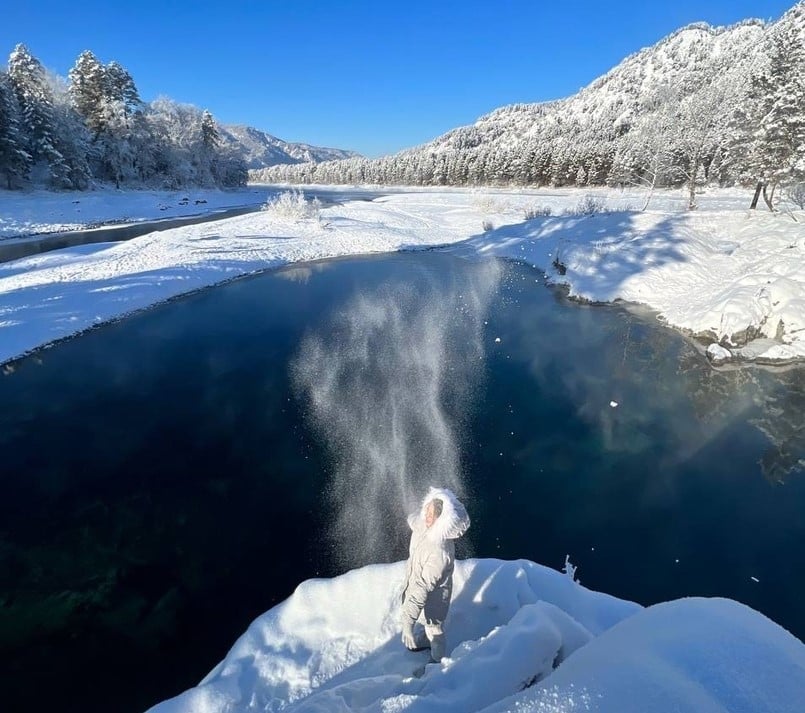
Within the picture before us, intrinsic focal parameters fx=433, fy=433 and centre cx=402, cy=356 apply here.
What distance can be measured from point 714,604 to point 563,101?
8418 inches

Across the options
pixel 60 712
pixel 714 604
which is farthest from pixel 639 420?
pixel 60 712

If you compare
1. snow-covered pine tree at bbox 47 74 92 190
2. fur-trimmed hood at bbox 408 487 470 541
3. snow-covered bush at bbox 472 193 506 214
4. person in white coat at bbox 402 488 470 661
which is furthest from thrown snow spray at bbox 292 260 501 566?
snow-covered pine tree at bbox 47 74 92 190

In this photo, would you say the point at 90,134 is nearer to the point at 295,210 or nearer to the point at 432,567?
the point at 295,210

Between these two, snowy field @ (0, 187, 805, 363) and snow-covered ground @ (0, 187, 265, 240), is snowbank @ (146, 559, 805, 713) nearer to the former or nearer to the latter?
snowy field @ (0, 187, 805, 363)

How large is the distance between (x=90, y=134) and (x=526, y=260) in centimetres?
5558

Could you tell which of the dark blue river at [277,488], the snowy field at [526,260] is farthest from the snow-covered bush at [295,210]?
the dark blue river at [277,488]

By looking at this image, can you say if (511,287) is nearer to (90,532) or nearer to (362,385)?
(362,385)

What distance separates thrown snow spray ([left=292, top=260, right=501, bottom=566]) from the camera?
759 cm

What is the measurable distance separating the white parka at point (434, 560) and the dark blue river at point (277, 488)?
8.04ft

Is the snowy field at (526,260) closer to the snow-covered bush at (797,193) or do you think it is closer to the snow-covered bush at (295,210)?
the snow-covered bush at (295,210)

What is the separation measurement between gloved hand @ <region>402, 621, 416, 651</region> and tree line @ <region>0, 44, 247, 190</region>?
55285mm

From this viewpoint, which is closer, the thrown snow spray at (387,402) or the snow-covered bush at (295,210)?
the thrown snow spray at (387,402)

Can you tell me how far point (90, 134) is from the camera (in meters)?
52.4

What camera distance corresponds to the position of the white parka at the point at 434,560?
396cm
